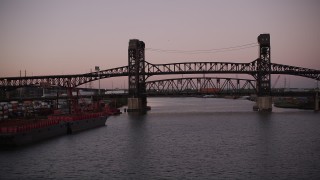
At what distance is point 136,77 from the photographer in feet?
593

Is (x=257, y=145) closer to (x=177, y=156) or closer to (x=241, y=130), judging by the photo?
(x=177, y=156)

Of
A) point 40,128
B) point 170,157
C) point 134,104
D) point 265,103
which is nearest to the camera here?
point 170,157

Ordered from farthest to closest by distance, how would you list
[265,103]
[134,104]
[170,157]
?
[134,104], [265,103], [170,157]

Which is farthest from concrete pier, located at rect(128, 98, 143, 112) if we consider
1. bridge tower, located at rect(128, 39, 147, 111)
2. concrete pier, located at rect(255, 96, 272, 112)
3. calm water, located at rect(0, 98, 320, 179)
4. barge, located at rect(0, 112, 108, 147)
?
calm water, located at rect(0, 98, 320, 179)

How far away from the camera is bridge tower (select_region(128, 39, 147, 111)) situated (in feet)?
581

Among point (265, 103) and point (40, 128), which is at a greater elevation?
point (265, 103)

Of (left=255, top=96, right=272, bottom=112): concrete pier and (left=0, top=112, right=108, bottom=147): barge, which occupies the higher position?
(left=255, top=96, right=272, bottom=112): concrete pier

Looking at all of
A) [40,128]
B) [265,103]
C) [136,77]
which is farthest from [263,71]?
[40,128]

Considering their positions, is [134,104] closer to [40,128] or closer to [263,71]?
[263,71]

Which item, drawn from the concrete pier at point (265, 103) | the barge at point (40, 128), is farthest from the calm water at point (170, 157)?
the concrete pier at point (265, 103)

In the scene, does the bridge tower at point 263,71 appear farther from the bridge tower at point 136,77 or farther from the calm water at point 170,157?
the calm water at point 170,157

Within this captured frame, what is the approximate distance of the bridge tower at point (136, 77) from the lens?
177m

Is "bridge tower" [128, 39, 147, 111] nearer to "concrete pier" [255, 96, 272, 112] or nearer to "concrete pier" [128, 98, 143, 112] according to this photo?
"concrete pier" [128, 98, 143, 112]

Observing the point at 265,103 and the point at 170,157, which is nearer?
the point at 170,157
